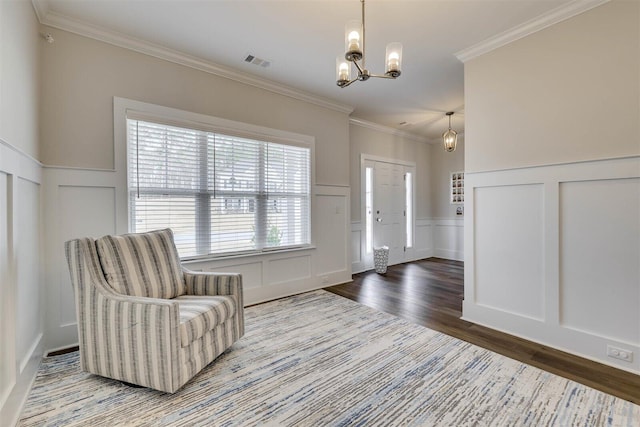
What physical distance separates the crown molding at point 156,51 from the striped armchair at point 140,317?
5.96 ft

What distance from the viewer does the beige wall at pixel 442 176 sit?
6043 mm

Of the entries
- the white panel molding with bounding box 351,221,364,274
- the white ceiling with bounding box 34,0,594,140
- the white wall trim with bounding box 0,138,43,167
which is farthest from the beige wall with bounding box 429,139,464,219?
the white wall trim with bounding box 0,138,43,167

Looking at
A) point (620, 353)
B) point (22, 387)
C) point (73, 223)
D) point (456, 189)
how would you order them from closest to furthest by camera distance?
point (22, 387)
point (620, 353)
point (73, 223)
point (456, 189)

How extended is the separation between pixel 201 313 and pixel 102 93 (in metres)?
2.16

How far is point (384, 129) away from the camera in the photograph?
5.43 meters

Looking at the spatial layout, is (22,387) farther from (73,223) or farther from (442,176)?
(442,176)

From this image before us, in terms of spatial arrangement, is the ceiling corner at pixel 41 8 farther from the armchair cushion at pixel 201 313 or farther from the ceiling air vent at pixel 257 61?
the armchair cushion at pixel 201 313

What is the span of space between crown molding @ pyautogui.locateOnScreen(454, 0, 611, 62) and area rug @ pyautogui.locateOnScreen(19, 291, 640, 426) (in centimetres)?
269

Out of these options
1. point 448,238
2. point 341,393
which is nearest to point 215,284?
point 341,393

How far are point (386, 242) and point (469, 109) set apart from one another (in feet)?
10.4

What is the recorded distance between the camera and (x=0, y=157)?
54.6 inches

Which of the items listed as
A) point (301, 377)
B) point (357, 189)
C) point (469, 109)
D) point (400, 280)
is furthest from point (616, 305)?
point (357, 189)

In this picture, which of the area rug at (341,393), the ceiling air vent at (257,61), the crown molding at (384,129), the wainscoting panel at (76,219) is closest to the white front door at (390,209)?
the crown molding at (384,129)

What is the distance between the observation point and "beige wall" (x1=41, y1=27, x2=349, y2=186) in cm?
234
